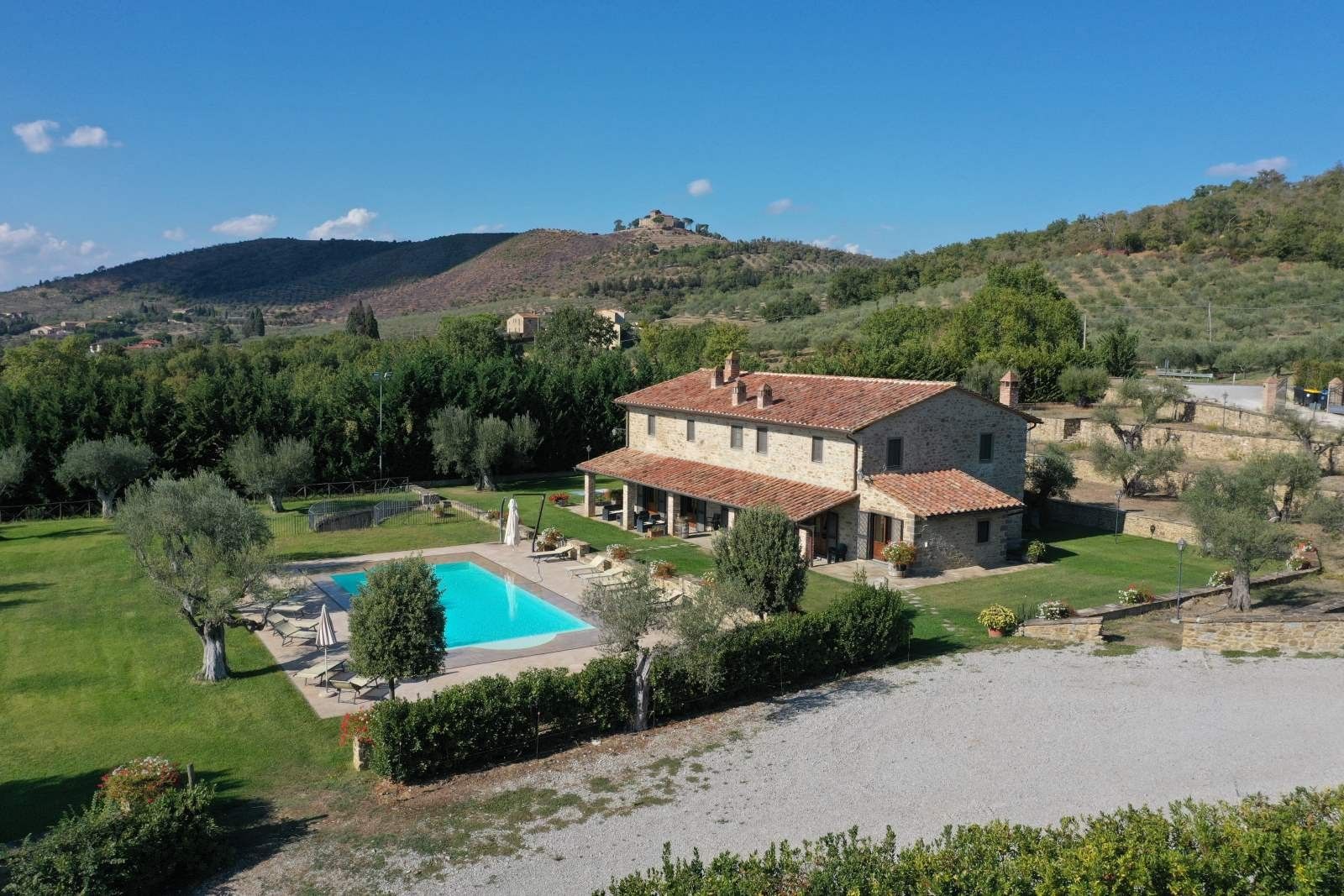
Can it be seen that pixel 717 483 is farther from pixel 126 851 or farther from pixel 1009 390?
pixel 126 851

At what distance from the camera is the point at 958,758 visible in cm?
1474

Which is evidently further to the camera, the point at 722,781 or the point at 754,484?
the point at 754,484

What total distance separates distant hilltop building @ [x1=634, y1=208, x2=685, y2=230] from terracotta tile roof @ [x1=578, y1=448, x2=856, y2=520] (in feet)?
534

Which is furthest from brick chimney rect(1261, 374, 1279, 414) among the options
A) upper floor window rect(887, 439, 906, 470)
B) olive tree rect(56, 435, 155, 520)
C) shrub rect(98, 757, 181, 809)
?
olive tree rect(56, 435, 155, 520)

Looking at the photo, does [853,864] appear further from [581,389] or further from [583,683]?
[581,389]

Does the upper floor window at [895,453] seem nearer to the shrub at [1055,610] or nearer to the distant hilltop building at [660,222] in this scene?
the shrub at [1055,610]

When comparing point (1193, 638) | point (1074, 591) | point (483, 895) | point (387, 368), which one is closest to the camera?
point (483, 895)

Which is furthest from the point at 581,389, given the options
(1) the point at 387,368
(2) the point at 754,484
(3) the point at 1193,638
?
(3) the point at 1193,638

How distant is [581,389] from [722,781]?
36.4 m

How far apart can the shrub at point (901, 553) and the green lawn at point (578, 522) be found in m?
5.42

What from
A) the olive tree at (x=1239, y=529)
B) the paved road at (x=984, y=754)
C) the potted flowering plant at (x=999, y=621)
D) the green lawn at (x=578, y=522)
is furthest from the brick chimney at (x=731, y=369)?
the paved road at (x=984, y=754)

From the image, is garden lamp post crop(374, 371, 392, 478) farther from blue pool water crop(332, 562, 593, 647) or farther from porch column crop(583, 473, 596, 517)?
blue pool water crop(332, 562, 593, 647)

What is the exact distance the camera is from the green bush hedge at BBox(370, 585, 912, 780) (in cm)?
1413

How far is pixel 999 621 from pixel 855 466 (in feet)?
25.9
